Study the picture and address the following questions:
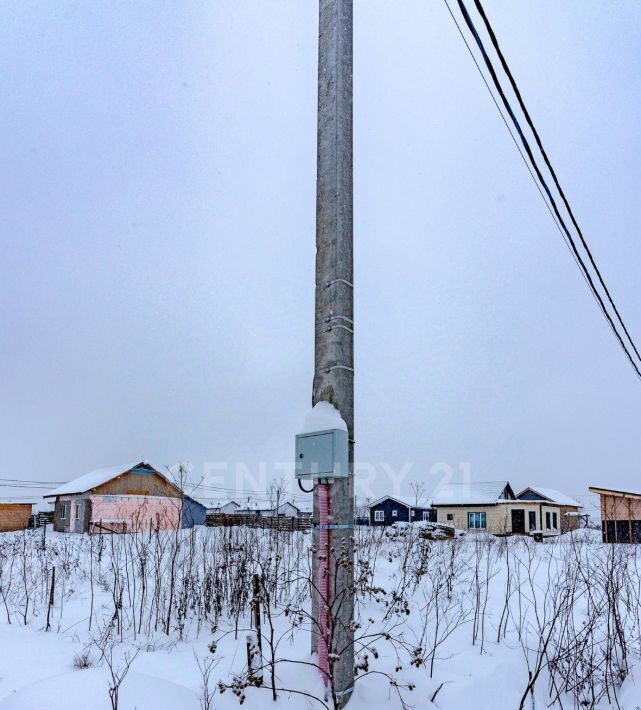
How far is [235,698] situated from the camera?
277cm

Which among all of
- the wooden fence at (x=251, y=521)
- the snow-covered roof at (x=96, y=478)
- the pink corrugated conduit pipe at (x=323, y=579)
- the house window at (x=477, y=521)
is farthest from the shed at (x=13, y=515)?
the pink corrugated conduit pipe at (x=323, y=579)

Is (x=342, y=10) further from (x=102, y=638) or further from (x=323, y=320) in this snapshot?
Answer: (x=102, y=638)

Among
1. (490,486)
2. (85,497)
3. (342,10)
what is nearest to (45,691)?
(342,10)

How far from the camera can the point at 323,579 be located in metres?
2.74

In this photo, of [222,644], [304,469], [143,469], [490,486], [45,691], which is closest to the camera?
[45,691]

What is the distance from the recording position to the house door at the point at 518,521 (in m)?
33.4

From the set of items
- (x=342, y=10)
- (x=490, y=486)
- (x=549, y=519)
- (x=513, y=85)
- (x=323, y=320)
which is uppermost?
(x=342, y=10)

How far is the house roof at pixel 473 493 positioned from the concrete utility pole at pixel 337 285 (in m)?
32.8

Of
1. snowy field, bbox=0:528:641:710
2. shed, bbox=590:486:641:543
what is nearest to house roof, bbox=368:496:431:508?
shed, bbox=590:486:641:543

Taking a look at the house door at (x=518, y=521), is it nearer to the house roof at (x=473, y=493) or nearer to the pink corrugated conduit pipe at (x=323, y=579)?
the house roof at (x=473, y=493)

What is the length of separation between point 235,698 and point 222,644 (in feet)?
3.88

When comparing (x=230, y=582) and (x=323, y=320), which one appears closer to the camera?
(x=323, y=320)

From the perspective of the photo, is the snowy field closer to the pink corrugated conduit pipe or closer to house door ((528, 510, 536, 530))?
the pink corrugated conduit pipe

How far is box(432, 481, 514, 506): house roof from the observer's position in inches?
1314
